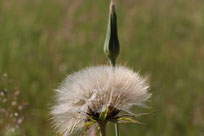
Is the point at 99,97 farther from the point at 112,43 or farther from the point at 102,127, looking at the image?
the point at 112,43

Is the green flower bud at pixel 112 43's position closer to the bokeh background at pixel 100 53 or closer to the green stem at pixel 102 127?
the green stem at pixel 102 127

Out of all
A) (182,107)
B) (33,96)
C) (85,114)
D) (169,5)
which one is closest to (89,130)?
(85,114)

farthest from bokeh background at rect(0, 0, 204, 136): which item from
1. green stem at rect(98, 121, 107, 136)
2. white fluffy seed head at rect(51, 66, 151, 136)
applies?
green stem at rect(98, 121, 107, 136)

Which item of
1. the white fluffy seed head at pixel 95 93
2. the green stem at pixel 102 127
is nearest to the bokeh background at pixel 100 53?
the white fluffy seed head at pixel 95 93

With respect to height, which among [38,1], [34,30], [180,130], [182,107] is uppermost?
[38,1]

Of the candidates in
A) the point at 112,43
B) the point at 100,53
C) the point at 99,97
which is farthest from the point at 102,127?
the point at 100,53

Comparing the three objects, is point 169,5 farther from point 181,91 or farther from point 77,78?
point 77,78

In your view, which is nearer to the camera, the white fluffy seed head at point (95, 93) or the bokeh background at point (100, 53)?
the white fluffy seed head at point (95, 93)
